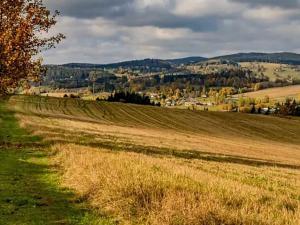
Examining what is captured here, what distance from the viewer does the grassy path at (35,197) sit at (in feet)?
46.5

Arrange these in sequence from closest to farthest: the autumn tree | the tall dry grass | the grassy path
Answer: the tall dry grass → the grassy path → the autumn tree

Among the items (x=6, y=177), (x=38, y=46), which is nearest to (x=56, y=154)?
(x=6, y=177)

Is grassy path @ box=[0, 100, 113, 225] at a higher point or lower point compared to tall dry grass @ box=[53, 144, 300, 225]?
lower

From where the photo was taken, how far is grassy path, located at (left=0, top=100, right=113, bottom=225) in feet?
46.5

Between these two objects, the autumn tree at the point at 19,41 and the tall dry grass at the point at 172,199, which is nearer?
the tall dry grass at the point at 172,199

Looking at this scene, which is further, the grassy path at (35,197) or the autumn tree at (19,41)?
the autumn tree at (19,41)

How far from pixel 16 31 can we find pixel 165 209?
85.8 ft

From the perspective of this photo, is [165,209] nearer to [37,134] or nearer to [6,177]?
[6,177]

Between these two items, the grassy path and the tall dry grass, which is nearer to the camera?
the tall dry grass

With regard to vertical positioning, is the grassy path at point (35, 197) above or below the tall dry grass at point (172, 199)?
below

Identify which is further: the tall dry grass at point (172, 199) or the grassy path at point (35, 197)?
the grassy path at point (35, 197)

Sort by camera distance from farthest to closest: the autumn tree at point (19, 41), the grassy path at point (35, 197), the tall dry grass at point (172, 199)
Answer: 1. the autumn tree at point (19, 41)
2. the grassy path at point (35, 197)
3. the tall dry grass at point (172, 199)

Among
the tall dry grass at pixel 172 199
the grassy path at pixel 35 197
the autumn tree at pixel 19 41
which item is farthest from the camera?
the autumn tree at pixel 19 41

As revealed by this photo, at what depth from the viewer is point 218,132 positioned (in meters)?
109
